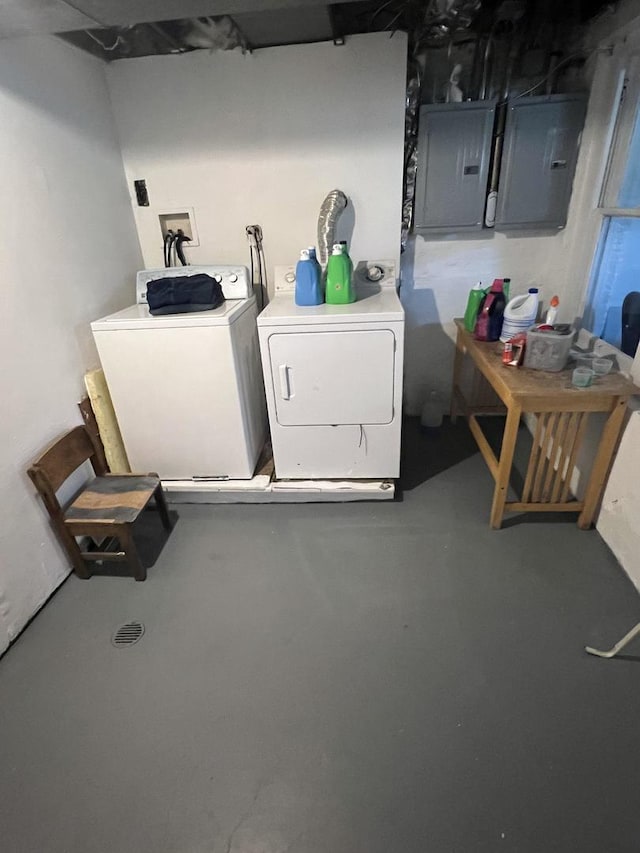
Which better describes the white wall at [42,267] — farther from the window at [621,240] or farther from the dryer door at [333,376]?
the window at [621,240]

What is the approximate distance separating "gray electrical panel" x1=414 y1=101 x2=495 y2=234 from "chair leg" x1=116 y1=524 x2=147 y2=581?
2.39 meters

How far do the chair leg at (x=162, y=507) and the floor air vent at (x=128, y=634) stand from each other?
583 mm

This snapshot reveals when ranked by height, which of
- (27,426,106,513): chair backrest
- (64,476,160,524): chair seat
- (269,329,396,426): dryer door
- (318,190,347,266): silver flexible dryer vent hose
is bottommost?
(64,476,160,524): chair seat

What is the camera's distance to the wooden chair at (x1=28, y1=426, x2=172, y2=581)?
1913 mm

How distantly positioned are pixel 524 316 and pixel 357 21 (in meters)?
1.84

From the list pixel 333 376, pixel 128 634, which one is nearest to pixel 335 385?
pixel 333 376

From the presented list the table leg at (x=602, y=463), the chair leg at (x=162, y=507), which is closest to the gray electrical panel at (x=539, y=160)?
the table leg at (x=602, y=463)

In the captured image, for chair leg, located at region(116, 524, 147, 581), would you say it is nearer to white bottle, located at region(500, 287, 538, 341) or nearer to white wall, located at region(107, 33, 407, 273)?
white wall, located at region(107, 33, 407, 273)

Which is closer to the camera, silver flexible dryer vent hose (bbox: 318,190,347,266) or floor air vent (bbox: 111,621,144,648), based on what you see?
floor air vent (bbox: 111,621,144,648)

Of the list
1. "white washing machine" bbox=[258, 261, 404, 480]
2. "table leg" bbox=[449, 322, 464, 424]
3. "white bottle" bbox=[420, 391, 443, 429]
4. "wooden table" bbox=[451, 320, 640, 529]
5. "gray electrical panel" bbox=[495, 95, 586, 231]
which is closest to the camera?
"wooden table" bbox=[451, 320, 640, 529]

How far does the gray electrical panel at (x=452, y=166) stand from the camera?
243 centimetres

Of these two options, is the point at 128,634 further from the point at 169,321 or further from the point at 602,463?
the point at 602,463

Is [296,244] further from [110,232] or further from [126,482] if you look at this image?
[126,482]

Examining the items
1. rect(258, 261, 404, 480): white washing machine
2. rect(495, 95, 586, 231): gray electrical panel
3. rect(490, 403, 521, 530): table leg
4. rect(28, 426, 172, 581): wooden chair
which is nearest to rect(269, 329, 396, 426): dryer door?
rect(258, 261, 404, 480): white washing machine
